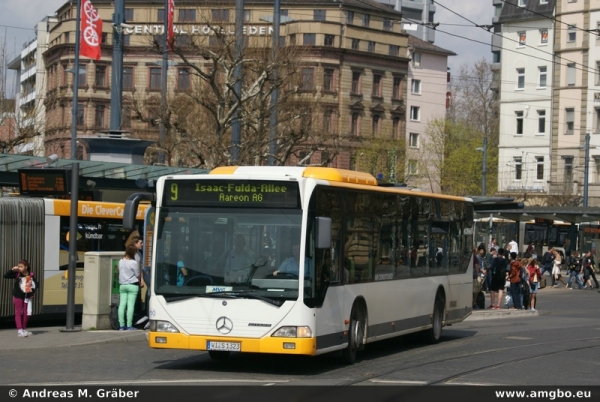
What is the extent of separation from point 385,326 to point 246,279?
3.65m

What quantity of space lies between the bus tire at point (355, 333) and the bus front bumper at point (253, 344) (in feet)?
5.16

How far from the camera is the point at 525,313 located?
30984 millimetres

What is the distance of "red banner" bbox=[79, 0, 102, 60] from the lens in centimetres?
3453

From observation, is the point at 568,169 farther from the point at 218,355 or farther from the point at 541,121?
the point at 218,355

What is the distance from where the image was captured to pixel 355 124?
92.9 m

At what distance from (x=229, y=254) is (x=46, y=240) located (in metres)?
8.89

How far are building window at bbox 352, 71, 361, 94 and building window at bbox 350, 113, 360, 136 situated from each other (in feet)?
6.49

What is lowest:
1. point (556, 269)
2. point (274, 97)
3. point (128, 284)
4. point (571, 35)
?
point (556, 269)

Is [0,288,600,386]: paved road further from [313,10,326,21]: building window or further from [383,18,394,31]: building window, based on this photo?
[383,18,394,31]: building window

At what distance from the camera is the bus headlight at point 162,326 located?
1469cm

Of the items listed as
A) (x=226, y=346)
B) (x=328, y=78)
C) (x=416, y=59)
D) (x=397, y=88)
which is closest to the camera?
(x=226, y=346)

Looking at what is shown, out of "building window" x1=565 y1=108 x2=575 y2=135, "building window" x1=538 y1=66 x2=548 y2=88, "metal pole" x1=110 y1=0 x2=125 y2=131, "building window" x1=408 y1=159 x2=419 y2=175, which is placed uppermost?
"building window" x1=538 y1=66 x2=548 y2=88

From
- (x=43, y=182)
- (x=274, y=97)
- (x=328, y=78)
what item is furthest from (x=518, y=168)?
(x=43, y=182)

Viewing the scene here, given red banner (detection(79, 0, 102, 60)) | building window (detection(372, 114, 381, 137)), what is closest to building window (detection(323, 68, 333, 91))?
building window (detection(372, 114, 381, 137))
